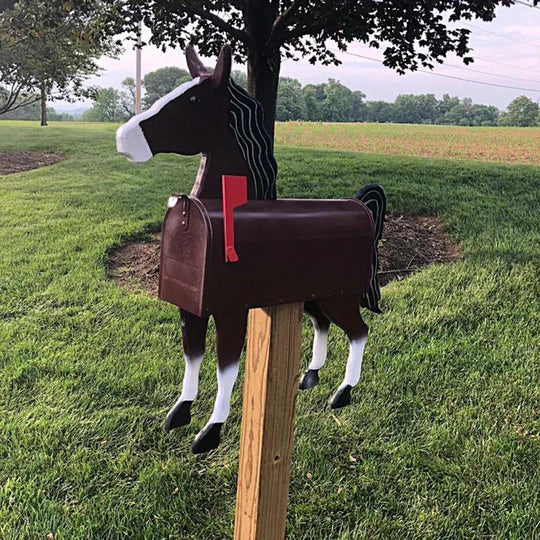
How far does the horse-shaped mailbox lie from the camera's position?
112 cm

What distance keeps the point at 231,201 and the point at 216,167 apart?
0.41 feet

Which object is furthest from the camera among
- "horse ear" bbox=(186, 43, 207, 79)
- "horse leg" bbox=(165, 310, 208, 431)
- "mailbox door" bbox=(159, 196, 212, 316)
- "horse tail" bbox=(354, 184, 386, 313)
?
"horse tail" bbox=(354, 184, 386, 313)

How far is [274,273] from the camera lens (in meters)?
1.21

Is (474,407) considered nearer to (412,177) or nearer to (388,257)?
(388,257)

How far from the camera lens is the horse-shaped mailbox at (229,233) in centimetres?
112

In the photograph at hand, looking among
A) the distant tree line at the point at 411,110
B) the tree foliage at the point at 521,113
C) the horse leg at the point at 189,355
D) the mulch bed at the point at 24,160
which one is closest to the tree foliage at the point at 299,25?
the horse leg at the point at 189,355

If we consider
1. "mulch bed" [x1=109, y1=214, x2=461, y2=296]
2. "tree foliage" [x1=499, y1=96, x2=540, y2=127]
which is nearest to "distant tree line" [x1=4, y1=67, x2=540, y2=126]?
"tree foliage" [x1=499, y1=96, x2=540, y2=127]

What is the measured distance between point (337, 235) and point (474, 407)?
1.98m

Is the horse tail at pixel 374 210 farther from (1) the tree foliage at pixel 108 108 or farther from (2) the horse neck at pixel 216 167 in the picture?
(1) the tree foliage at pixel 108 108

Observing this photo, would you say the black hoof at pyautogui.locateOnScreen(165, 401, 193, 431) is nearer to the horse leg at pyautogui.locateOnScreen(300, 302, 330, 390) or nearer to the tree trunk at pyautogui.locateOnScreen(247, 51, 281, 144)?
the horse leg at pyautogui.locateOnScreen(300, 302, 330, 390)

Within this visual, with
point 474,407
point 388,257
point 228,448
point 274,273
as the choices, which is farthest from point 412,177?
point 274,273

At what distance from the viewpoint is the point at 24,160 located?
35.7ft

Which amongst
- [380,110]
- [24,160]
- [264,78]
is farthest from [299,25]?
[380,110]

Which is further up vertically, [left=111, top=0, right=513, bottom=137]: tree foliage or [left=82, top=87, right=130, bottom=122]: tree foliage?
[left=82, top=87, right=130, bottom=122]: tree foliage
